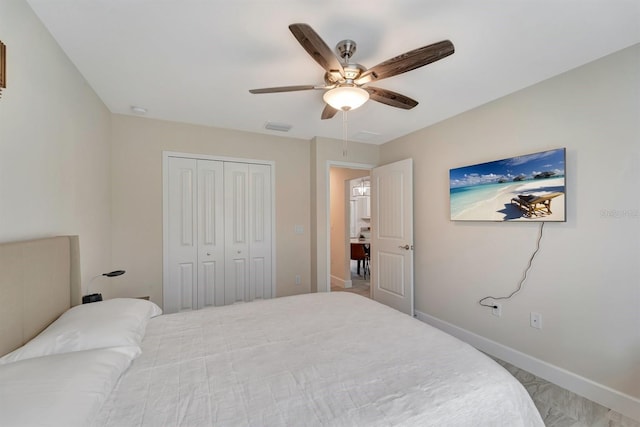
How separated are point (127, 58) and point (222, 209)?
71.8 inches

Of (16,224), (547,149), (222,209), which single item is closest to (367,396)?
(16,224)

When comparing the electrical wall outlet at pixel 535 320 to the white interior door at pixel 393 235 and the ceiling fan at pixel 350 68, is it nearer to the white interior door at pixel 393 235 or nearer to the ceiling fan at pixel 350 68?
the white interior door at pixel 393 235

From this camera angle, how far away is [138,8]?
4.86 feet

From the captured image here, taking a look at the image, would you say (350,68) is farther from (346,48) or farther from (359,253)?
(359,253)

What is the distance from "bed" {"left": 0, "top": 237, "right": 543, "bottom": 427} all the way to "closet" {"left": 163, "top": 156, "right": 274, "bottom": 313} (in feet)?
5.34

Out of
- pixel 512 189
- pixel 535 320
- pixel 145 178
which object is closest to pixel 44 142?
pixel 145 178

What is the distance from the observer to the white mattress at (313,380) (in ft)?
3.08

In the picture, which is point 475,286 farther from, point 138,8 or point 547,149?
point 138,8

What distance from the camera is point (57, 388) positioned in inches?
33.5

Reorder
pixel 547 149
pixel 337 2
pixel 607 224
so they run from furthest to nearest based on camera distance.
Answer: pixel 547 149 → pixel 607 224 → pixel 337 2

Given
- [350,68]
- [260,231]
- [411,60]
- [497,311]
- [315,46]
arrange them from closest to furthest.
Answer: [315,46] → [411,60] → [350,68] → [497,311] → [260,231]

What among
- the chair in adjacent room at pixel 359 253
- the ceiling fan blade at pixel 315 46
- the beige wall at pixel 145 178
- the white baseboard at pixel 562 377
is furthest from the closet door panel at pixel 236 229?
the chair in adjacent room at pixel 359 253

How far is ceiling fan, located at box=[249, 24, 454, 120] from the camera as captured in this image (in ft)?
4.64

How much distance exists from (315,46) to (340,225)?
166 inches
